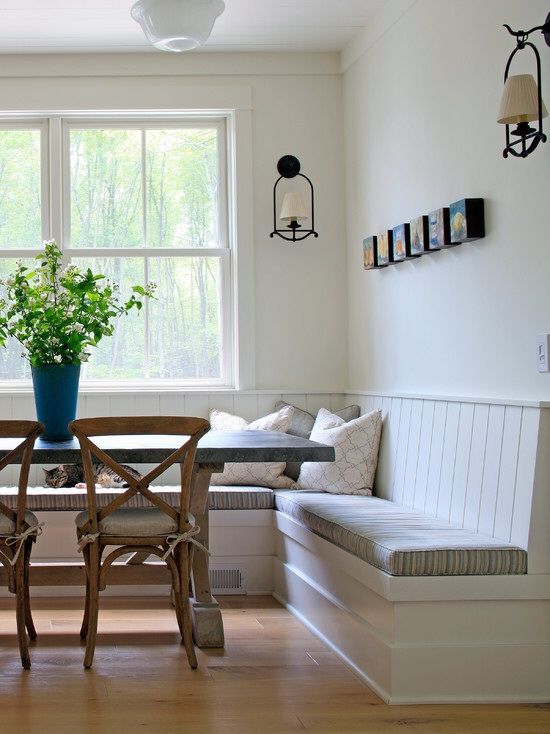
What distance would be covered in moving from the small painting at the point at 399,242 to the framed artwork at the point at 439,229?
13.9 inches

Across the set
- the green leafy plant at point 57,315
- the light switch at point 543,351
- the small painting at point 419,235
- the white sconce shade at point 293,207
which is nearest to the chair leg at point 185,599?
the green leafy plant at point 57,315

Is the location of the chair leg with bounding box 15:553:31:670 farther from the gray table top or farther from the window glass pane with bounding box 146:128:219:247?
the window glass pane with bounding box 146:128:219:247

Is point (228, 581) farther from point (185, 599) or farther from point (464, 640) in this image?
point (464, 640)

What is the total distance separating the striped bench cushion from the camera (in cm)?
516

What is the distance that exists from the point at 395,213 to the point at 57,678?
281cm

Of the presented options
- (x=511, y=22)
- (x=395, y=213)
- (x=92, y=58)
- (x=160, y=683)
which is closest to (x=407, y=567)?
→ (x=160, y=683)

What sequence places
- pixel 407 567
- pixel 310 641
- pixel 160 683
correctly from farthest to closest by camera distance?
pixel 310 641 < pixel 160 683 < pixel 407 567

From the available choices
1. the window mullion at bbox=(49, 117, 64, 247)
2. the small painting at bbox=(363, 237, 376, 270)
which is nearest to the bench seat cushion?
the small painting at bbox=(363, 237, 376, 270)

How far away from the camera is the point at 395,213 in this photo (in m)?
5.16

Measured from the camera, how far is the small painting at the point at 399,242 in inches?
192

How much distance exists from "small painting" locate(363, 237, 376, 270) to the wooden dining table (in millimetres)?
1296

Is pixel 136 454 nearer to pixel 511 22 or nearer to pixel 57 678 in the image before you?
pixel 57 678

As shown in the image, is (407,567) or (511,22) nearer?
(407,567)

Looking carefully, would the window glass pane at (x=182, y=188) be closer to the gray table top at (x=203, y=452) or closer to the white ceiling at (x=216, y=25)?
the white ceiling at (x=216, y=25)
